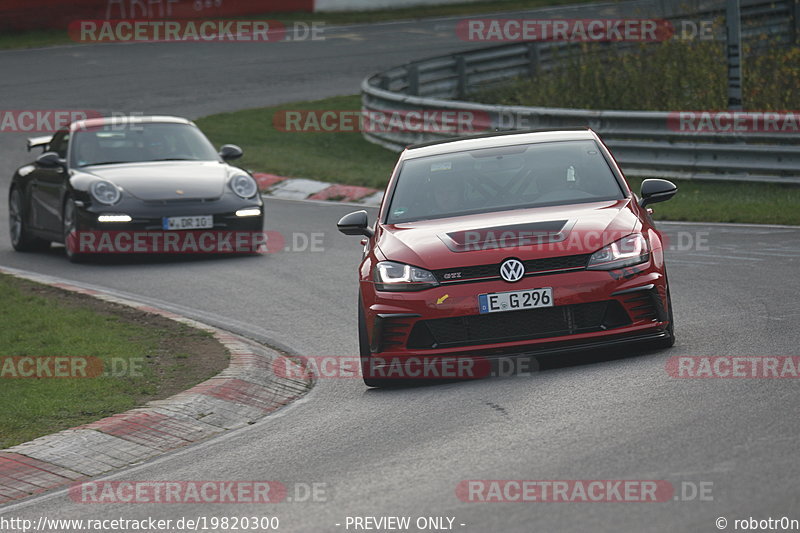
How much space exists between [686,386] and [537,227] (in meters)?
1.42

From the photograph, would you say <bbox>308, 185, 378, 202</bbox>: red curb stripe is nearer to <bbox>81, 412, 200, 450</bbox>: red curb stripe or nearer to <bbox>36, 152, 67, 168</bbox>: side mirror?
<bbox>36, 152, 67, 168</bbox>: side mirror

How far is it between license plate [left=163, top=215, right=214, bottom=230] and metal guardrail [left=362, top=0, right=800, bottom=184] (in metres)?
4.61

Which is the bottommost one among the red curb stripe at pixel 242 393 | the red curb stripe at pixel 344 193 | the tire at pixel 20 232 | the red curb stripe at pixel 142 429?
the red curb stripe at pixel 344 193

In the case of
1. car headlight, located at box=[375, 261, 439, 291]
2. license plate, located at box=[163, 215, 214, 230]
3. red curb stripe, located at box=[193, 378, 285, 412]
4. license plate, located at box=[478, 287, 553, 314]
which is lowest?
license plate, located at box=[163, 215, 214, 230]

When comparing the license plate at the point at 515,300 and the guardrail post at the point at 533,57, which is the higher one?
the license plate at the point at 515,300

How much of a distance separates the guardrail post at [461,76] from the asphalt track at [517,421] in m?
13.9

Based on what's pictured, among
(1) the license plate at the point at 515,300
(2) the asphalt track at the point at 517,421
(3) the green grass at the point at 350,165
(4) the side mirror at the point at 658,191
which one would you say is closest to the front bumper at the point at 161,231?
(2) the asphalt track at the point at 517,421

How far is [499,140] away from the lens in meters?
9.45

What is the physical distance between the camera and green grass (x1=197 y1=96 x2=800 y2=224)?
1545 centimetres

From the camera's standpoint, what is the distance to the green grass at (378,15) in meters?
37.4

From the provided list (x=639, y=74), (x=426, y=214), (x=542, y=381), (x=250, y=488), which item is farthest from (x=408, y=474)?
(x=639, y=74)

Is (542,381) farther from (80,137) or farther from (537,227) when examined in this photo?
(80,137)

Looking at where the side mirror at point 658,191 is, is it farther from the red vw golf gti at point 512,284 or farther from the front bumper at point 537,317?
the front bumper at point 537,317

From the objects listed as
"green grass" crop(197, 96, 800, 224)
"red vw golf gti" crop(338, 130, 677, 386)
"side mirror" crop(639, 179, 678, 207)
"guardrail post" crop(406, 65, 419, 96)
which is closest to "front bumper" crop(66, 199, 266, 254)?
"green grass" crop(197, 96, 800, 224)
